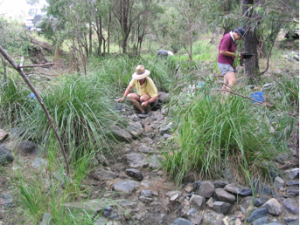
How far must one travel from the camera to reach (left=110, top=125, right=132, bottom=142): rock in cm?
378

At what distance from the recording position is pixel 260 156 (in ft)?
9.27

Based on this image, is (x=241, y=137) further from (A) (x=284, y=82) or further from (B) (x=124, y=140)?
(A) (x=284, y=82)

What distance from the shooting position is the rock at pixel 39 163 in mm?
2737

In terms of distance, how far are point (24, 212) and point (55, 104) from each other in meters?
1.47

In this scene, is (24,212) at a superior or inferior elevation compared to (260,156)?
inferior

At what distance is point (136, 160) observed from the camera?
3.56 meters

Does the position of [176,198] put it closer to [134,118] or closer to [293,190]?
[293,190]

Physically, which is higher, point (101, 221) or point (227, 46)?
point (227, 46)

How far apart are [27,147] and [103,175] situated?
95 cm

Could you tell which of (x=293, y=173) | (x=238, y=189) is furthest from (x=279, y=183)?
(x=238, y=189)

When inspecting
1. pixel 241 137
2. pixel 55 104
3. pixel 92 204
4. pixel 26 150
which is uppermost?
pixel 55 104

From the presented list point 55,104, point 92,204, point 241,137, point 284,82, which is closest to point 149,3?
point 284,82

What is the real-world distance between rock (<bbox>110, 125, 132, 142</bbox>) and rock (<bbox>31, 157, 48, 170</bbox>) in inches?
40.5

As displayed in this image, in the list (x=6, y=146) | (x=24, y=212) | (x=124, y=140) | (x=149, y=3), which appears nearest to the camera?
(x=24, y=212)
